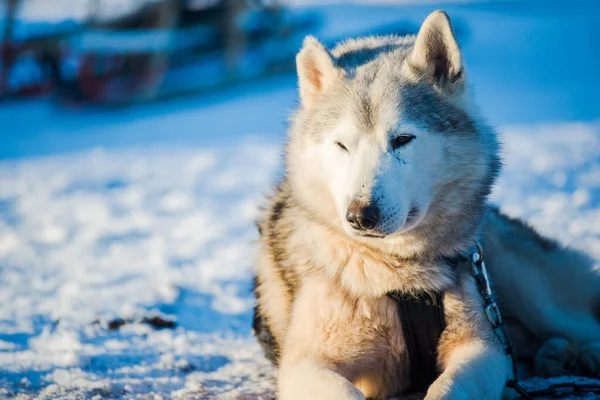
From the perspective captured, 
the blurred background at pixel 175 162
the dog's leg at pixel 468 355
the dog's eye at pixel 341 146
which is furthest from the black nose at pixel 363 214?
the blurred background at pixel 175 162

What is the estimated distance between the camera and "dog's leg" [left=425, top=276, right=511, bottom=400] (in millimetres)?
2113

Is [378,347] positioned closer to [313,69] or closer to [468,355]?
[468,355]

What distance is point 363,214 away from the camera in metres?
2.15

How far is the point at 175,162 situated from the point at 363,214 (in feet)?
21.5

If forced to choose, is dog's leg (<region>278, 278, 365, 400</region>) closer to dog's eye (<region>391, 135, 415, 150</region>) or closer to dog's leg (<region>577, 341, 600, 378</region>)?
dog's eye (<region>391, 135, 415, 150</region>)

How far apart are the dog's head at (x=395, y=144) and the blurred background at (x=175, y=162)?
1.09ft

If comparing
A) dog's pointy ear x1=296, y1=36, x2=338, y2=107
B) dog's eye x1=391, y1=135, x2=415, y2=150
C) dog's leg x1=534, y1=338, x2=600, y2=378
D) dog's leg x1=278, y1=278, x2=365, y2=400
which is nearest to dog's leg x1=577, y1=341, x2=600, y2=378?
dog's leg x1=534, y1=338, x2=600, y2=378

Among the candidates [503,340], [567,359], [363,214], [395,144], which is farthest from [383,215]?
[567,359]

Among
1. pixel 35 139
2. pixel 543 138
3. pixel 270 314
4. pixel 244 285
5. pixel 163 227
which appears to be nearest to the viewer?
pixel 270 314

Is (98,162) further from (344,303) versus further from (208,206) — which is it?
(344,303)

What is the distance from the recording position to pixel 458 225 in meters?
2.44

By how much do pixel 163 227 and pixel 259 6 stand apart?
9.70 meters

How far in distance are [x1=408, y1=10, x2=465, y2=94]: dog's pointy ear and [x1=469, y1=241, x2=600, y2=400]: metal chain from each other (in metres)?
0.67

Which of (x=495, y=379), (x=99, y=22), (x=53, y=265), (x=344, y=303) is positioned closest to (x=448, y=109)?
(x=344, y=303)
